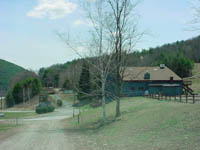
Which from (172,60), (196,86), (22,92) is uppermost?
(172,60)

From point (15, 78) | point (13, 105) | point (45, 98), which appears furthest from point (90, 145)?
point (15, 78)

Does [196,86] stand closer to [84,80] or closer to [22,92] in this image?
[84,80]

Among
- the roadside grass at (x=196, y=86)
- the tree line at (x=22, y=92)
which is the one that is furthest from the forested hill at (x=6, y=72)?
the roadside grass at (x=196, y=86)

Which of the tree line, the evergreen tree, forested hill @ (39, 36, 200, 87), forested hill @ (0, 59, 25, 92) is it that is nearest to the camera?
the evergreen tree

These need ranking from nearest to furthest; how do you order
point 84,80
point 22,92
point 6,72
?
1. point 84,80
2. point 22,92
3. point 6,72

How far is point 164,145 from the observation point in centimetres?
1012

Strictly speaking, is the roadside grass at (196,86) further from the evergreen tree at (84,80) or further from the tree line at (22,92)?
the tree line at (22,92)

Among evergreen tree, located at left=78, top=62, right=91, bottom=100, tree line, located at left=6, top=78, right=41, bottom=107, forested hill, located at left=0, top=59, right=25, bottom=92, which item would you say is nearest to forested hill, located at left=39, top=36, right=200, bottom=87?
tree line, located at left=6, top=78, right=41, bottom=107

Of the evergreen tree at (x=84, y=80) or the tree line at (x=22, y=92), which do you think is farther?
the tree line at (x=22, y=92)

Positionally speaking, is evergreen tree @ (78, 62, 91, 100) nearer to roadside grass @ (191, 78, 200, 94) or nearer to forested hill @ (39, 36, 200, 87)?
forested hill @ (39, 36, 200, 87)

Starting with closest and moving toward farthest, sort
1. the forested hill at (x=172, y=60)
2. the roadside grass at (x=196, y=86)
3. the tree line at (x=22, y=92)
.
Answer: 1. the roadside grass at (x=196, y=86)
2. the forested hill at (x=172, y=60)
3. the tree line at (x=22, y=92)

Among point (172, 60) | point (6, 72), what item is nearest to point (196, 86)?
point (172, 60)

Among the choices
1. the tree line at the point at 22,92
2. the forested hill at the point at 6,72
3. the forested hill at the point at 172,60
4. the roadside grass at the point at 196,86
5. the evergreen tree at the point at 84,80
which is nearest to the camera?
the evergreen tree at the point at 84,80

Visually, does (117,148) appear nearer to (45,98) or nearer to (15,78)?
(45,98)
